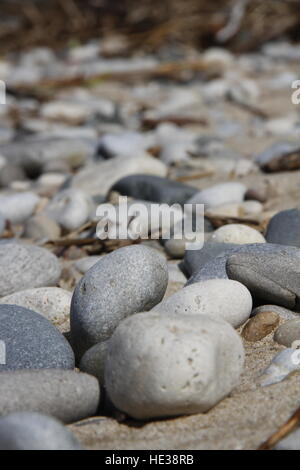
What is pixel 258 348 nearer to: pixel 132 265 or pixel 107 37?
pixel 132 265

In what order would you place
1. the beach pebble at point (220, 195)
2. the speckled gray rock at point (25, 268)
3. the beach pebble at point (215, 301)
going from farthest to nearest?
the beach pebble at point (220, 195), the speckled gray rock at point (25, 268), the beach pebble at point (215, 301)

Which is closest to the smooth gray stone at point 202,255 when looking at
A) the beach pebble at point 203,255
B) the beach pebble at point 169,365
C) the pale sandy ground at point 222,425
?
the beach pebble at point 203,255

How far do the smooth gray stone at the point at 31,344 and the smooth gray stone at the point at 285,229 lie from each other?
105 cm

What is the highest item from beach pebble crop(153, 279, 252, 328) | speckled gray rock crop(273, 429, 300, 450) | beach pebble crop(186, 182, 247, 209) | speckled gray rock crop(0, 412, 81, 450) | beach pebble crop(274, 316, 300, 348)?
speckled gray rock crop(0, 412, 81, 450)

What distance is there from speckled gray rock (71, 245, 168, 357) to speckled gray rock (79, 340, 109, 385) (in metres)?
0.12

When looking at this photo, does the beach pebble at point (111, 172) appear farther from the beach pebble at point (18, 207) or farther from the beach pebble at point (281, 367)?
the beach pebble at point (281, 367)

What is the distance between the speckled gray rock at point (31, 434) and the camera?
152cm

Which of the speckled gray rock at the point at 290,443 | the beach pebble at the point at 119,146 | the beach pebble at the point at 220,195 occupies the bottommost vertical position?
the beach pebble at the point at 119,146

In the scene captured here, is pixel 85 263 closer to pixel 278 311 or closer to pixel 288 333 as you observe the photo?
pixel 278 311

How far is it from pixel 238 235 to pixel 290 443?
134 cm

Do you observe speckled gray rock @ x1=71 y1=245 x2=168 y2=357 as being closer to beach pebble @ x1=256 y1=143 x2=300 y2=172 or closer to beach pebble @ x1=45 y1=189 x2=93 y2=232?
beach pebble @ x1=45 y1=189 x2=93 y2=232

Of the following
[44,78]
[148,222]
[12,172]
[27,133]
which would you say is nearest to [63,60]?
[44,78]

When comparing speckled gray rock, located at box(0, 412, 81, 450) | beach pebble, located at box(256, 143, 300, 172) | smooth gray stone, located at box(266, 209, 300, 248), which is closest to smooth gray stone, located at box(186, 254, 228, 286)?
smooth gray stone, located at box(266, 209, 300, 248)

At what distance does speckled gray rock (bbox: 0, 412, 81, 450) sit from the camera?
1.52 metres
